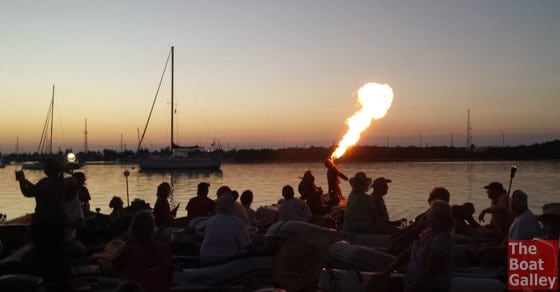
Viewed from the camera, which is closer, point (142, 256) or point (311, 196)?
point (142, 256)

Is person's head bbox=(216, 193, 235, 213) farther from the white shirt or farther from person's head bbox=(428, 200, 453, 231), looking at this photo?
person's head bbox=(428, 200, 453, 231)

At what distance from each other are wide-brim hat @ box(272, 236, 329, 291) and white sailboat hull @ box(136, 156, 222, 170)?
67.3 m

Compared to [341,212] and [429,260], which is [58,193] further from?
[341,212]

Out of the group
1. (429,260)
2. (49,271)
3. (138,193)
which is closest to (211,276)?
(49,271)

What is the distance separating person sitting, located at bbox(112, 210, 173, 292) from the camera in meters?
5.70

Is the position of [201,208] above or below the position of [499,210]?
below

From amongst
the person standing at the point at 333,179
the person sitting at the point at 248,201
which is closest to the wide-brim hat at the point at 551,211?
the person sitting at the point at 248,201

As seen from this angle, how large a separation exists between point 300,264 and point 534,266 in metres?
4.37

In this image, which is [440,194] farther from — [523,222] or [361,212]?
[361,212]

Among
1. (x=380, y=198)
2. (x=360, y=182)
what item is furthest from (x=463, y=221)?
(x=360, y=182)

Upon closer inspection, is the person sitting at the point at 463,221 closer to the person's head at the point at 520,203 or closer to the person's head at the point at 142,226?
the person's head at the point at 520,203

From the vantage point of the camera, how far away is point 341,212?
559 inches

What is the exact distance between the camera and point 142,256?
5.79 metres

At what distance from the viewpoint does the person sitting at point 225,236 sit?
845 cm
